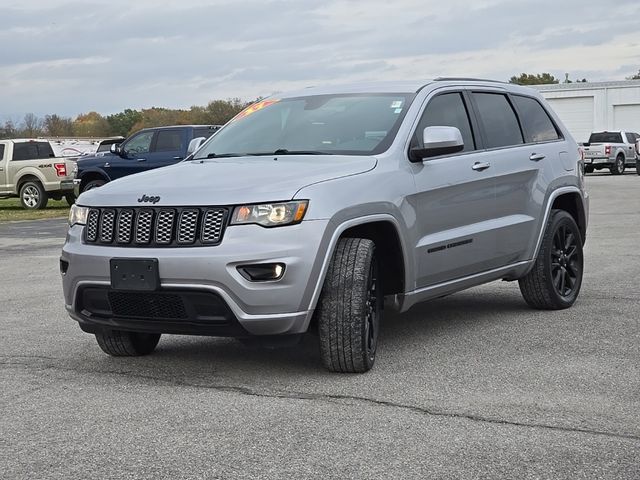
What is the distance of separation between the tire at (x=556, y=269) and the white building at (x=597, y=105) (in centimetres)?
5456

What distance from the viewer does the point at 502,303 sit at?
8.87 metres

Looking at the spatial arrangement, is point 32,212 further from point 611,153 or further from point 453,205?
point 611,153

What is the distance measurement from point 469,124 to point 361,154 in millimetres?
1316

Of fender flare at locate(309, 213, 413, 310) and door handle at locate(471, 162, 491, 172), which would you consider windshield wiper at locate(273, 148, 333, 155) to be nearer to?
fender flare at locate(309, 213, 413, 310)

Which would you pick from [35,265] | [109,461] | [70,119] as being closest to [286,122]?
[109,461]

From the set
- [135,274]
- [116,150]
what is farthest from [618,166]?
[135,274]

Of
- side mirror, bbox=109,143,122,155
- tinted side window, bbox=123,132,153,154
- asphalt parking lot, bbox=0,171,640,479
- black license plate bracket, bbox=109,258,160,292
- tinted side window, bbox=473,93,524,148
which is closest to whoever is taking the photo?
asphalt parking lot, bbox=0,171,640,479

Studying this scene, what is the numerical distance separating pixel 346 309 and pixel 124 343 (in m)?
1.66

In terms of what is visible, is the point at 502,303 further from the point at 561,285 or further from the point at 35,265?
the point at 35,265

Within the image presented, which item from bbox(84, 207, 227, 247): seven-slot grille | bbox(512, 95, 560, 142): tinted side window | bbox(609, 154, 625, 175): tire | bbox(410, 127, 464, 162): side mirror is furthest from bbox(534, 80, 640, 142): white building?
bbox(84, 207, 227, 247): seven-slot grille

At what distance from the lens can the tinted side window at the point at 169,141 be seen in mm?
23422

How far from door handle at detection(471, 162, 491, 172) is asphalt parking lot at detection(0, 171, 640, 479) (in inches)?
44.7

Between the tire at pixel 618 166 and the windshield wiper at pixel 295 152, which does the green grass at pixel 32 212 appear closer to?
the windshield wiper at pixel 295 152

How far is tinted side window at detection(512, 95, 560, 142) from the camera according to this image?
838cm
